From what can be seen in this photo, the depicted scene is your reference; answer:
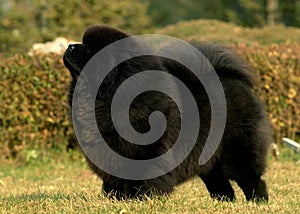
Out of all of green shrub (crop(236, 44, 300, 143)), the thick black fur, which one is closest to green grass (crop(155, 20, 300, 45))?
green shrub (crop(236, 44, 300, 143))

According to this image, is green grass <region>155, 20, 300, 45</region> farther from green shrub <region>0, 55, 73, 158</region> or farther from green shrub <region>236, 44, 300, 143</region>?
green shrub <region>0, 55, 73, 158</region>

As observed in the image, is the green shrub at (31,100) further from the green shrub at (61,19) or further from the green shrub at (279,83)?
the green shrub at (61,19)

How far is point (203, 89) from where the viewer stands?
209 inches

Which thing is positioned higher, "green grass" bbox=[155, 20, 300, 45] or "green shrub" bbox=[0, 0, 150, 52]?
"green grass" bbox=[155, 20, 300, 45]

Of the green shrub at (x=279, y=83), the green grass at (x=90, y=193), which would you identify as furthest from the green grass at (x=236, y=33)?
the green grass at (x=90, y=193)

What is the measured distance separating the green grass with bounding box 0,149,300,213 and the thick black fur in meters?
0.17

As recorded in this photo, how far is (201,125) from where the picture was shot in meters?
5.20

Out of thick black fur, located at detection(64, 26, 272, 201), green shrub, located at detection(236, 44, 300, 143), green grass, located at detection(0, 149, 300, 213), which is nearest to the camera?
green grass, located at detection(0, 149, 300, 213)

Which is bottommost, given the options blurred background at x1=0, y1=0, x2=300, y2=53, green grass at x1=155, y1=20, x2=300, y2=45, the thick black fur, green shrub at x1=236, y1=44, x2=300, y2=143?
blurred background at x1=0, y1=0, x2=300, y2=53

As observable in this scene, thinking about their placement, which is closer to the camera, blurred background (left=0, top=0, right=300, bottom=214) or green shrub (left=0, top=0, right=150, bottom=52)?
blurred background (left=0, top=0, right=300, bottom=214)

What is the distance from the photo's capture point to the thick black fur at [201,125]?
4.79 meters

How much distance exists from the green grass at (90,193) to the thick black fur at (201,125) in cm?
17

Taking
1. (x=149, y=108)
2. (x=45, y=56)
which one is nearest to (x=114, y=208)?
(x=149, y=108)

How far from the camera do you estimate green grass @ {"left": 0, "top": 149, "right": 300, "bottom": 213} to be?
182 inches
